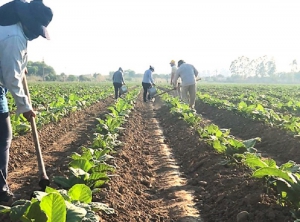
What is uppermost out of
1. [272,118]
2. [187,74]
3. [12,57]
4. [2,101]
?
[12,57]

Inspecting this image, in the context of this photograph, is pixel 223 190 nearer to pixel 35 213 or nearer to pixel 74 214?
pixel 74 214

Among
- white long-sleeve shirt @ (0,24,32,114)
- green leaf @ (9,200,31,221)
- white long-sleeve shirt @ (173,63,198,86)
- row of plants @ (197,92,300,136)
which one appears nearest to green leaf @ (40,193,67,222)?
green leaf @ (9,200,31,221)

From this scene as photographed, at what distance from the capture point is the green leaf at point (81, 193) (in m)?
3.20

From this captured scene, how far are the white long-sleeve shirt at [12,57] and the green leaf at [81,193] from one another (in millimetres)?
1217

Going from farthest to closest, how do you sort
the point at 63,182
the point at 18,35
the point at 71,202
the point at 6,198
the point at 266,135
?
the point at 266,135 → the point at 6,198 → the point at 63,182 → the point at 18,35 → the point at 71,202

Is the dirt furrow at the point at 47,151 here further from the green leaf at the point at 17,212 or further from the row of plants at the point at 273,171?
the row of plants at the point at 273,171

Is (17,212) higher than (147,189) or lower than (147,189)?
higher

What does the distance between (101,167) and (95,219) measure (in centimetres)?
161

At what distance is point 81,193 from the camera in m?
3.21

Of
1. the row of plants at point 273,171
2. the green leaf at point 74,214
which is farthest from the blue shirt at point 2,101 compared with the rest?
the row of plants at point 273,171

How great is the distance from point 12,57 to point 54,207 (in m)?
1.78

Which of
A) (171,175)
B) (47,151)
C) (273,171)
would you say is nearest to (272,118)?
(171,175)

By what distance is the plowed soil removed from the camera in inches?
159

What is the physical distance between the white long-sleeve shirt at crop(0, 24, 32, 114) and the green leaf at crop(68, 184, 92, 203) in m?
1.22
